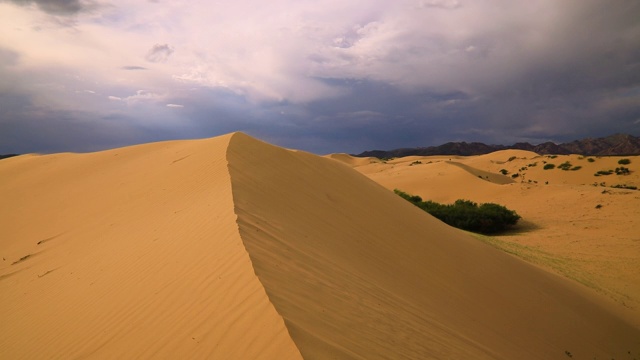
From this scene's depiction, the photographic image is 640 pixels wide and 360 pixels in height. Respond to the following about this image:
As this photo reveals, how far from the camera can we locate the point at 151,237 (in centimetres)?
665

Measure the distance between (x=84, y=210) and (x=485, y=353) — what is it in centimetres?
1015

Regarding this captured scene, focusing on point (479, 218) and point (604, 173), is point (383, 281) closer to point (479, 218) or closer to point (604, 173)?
point (479, 218)

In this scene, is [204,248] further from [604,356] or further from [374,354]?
[604,356]

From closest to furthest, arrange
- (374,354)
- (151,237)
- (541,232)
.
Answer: (374,354) → (151,237) → (541,232)

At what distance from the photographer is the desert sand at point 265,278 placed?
3.67 m

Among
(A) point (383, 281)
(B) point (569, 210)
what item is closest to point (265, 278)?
(A) point (383, 281)

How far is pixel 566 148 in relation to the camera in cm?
9175

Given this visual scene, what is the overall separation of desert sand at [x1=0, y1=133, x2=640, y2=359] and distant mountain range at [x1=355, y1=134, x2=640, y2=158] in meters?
75.3

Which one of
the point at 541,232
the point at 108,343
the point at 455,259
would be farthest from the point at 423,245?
the point at 541,232

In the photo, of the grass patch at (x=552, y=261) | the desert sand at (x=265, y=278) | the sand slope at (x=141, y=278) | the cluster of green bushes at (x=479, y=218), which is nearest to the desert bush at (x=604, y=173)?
the cluster of green bushes at (x=479, y=218)

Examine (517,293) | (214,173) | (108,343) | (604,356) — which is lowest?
(604,356)

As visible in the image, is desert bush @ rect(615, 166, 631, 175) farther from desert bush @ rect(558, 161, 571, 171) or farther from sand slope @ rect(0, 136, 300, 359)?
sand slope @ rect(0, 136, 300, 359)

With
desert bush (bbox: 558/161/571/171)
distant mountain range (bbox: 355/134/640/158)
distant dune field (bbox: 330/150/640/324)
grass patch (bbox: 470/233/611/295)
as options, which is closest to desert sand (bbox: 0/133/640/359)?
grass patch (bbox: 470/233/611/295)

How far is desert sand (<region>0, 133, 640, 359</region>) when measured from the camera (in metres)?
3.67
